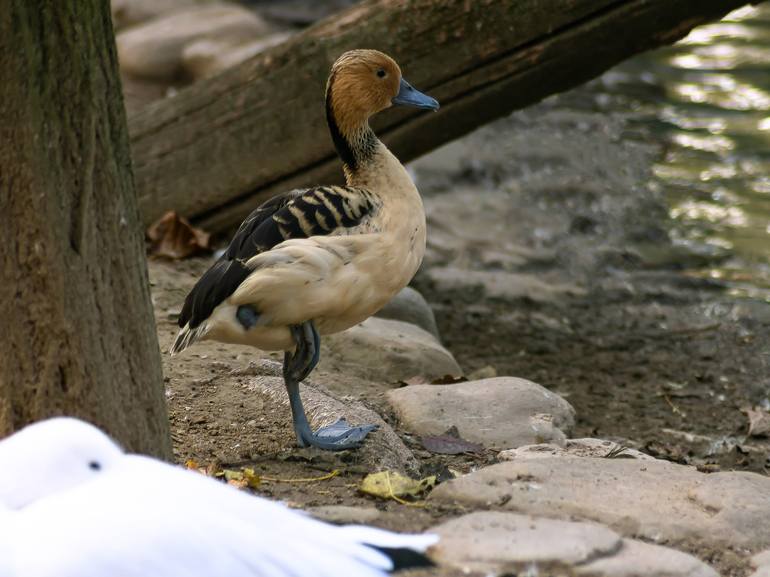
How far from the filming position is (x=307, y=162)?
5879 mm

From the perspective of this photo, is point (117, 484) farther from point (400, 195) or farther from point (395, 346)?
point (395, 346)

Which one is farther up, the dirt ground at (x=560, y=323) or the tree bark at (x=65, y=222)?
the tree bark at (x=65, y=222)

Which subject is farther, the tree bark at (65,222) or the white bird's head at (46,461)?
the tree bark at (65,222)

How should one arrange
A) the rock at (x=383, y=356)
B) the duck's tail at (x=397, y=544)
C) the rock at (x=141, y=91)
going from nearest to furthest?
1. the duck's tail at (x=397, y=544)
2. the rock at (x=383, y=356)
3. the rock at (x=141, y=91)

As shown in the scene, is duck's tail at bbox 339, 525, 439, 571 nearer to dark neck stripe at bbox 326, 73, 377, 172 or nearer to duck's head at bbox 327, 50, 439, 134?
dark neck stripe at bbox 326, 73, 377, 172

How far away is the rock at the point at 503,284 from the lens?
22.3ft

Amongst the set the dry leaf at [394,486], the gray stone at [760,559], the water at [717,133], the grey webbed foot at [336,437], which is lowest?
the water at [717,133]

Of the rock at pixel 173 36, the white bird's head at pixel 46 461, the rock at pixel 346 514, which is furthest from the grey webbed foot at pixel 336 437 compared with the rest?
the rock at pixel 173 36

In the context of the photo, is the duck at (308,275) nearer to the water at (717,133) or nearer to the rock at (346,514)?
the rock at (346,514)

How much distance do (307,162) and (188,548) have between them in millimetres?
3621

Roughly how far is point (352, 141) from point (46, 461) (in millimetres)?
2139

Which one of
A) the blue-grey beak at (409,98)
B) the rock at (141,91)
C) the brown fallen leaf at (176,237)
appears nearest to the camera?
the blue-grey beak at (409,98)

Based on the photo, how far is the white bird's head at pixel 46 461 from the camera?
2.46 meters

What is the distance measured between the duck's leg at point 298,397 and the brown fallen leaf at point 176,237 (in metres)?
2.24
